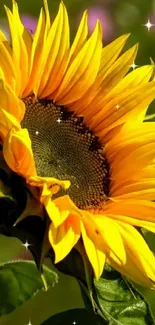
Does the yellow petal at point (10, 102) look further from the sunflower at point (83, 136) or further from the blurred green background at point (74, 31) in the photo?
the blurred green background at point (74, 31)

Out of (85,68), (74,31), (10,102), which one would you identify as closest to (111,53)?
(85,68)

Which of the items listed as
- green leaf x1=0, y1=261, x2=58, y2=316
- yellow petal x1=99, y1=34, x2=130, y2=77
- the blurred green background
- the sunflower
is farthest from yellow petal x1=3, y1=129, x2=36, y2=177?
the blurred green background

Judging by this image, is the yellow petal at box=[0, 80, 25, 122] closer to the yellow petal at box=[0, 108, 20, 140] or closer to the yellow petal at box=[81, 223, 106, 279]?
the yellow petal at box=[0, 108, 20, 140]

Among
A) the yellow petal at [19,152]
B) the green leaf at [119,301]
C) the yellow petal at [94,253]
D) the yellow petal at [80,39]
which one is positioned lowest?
the green leaf at [119,301]

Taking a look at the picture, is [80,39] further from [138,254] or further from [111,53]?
[138,254]

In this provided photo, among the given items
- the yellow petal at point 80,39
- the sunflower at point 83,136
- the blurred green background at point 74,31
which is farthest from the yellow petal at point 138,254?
the blurred green background at point 74,31

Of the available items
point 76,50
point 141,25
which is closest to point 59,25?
point 76,50

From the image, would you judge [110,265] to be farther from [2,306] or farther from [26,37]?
[26,37]
